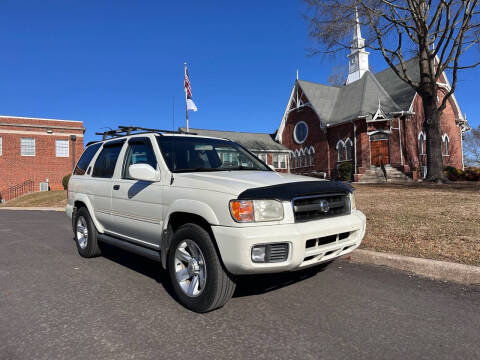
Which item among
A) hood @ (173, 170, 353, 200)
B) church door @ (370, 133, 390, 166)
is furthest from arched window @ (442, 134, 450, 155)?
hood @ (173, 170, 353, 200)

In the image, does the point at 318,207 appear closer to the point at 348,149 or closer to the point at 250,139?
the point at 348,149

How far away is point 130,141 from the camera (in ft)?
15.9

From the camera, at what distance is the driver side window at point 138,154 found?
4.34 m

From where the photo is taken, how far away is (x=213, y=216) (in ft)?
10.3

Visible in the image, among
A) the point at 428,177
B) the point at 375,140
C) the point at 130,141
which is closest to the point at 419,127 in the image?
the point at 375,140

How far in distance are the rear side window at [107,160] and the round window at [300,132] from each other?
2978 centimetres

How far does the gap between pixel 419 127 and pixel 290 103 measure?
13.2 metres

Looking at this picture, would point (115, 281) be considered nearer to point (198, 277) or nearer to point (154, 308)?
point (154, 308)

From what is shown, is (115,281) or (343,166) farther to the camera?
(343,166)

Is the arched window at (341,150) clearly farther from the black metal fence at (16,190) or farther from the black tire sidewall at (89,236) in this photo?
the black metal fence at (16,190)

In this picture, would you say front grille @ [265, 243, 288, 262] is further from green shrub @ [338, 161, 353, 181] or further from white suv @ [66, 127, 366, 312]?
green shrub @ [338, 161, 353, 181]

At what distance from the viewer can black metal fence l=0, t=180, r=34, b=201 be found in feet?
107

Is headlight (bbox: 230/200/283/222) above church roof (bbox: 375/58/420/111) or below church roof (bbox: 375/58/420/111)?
below

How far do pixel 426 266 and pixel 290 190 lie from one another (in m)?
2.56
